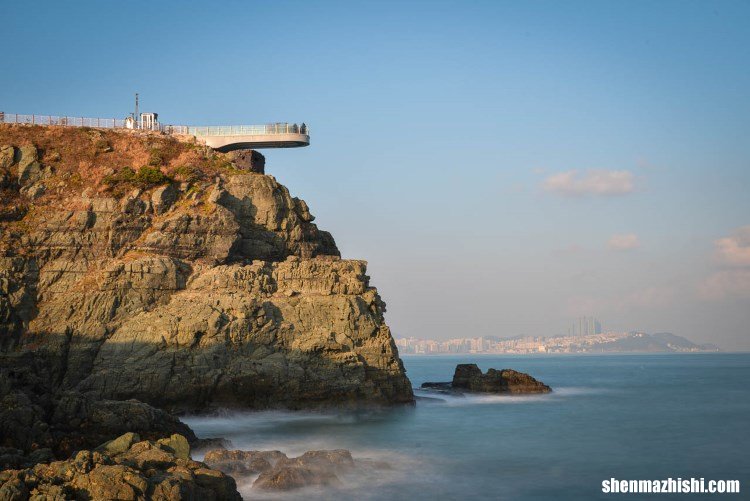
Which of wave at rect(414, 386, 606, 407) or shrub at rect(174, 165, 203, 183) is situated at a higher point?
shrub at rect(174, 165, 203, 183)

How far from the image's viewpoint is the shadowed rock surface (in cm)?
1529

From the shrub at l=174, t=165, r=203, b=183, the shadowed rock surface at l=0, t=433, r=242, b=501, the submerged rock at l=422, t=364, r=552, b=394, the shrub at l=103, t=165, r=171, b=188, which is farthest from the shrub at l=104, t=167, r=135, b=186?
the shadowed rock surface at l=0, t=433, r=242, b=501

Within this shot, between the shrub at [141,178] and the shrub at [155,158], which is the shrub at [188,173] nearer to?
the shrub at [141,178]

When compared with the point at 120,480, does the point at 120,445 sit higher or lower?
higher

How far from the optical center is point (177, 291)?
36.0 metres

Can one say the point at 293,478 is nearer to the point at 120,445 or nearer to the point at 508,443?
the point at 120,445

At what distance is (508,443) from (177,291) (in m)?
16.5

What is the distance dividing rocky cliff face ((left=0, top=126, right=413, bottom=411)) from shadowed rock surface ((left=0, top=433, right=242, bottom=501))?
15.3 meters

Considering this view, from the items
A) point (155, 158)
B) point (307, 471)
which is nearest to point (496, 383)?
point (155, 158)

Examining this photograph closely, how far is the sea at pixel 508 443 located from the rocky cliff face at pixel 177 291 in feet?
5.85

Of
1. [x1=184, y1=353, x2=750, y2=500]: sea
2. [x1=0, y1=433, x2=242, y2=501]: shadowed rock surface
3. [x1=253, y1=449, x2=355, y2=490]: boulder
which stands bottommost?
[x1=184, y1=353, x2=750, y2=500]: sea

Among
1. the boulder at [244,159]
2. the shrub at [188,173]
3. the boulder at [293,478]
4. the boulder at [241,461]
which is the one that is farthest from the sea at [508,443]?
the boulder at [244,159]

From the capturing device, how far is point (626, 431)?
3306 centimetres

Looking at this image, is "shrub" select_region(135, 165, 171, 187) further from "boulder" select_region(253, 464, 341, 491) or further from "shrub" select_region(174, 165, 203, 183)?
"boulder" select_region(253, 464, 341, 491)
